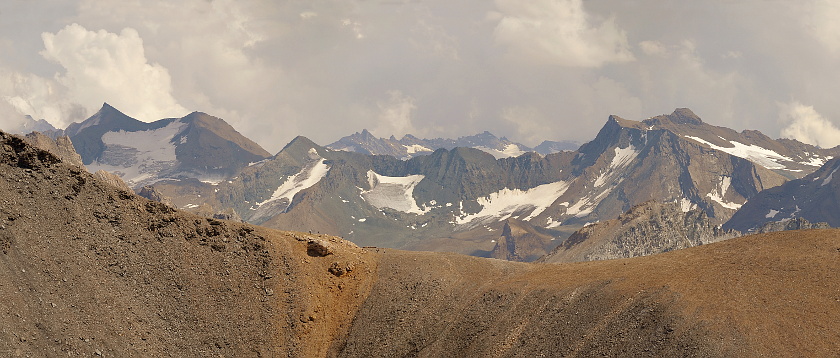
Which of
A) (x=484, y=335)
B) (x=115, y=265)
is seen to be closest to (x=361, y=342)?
(x=484, y=335)

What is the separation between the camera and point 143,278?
70375mm

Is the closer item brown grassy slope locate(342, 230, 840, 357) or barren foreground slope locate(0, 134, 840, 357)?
brown grassy slope locate(342, 230, 840, 357)

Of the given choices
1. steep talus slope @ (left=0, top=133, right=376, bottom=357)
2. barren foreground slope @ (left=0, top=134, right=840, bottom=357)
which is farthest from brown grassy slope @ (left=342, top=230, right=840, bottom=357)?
steep talus slope @ (left=0, top=133, right=376, bottom=357)

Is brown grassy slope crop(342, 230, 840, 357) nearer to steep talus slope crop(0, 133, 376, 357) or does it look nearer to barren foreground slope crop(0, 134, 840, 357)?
barren foreground slope crop(0, 134, 840, 357)

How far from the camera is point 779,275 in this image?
62.3m

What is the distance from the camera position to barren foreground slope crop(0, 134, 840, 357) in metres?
57.7

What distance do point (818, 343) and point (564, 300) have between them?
23.9 m

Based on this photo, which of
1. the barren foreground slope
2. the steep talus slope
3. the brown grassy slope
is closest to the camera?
the brown grassy slope

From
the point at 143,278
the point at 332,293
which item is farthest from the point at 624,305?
the point at 143,278

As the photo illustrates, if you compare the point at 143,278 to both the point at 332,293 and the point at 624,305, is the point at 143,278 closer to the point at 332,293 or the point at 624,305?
the point at 332,293

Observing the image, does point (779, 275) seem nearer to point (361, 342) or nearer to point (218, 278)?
point (361, 342)

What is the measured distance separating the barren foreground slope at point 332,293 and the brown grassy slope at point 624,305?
6.9 inches

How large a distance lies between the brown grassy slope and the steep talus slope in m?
7.38

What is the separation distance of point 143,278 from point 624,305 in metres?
50.8
